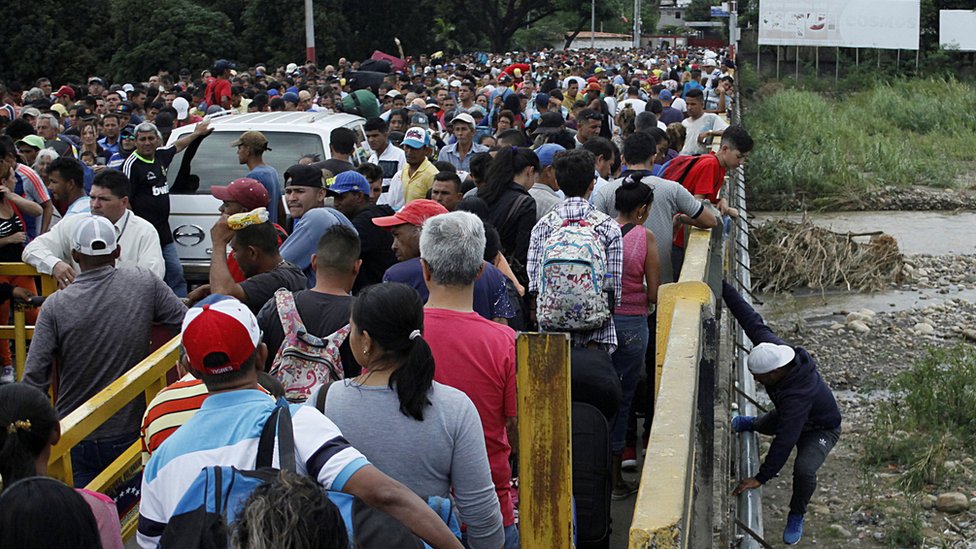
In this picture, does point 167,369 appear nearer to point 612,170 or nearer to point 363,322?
point 363,322

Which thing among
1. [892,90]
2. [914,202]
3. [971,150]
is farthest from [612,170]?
[892,90]

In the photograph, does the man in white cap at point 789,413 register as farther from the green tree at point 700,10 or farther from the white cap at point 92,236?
the green tree at point 700,10

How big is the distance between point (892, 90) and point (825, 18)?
8.65 metres

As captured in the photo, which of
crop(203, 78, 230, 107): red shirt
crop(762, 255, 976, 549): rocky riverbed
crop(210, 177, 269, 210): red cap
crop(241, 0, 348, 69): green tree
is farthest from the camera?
crop(241, 0, 348, 69): green tree

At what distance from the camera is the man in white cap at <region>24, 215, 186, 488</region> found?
4836mm

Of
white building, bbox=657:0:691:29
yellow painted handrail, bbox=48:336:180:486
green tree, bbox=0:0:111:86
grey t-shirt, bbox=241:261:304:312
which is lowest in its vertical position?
yellow painted handrail, bbox=48:336:180:486

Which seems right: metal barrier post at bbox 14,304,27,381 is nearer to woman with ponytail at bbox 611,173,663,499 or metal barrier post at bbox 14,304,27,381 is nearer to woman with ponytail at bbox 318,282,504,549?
woman with ponytail at bbox 611,173,663,499

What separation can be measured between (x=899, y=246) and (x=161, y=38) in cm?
2885

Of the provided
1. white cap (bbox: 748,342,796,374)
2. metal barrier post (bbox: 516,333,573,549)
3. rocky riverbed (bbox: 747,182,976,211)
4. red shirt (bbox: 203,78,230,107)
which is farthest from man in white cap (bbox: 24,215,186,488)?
rocky riverbed (bbox: 747,182,976,211)

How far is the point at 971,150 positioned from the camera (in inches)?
1130

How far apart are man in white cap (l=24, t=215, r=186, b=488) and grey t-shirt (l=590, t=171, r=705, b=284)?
2.72 metres

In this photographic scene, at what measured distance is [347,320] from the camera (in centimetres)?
424

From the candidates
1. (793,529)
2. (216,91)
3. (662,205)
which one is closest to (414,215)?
(662,205)

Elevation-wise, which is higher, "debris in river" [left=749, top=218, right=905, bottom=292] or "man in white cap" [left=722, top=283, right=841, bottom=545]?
"man in white cap" [left=722, top=283, right=841, bottom=545]
